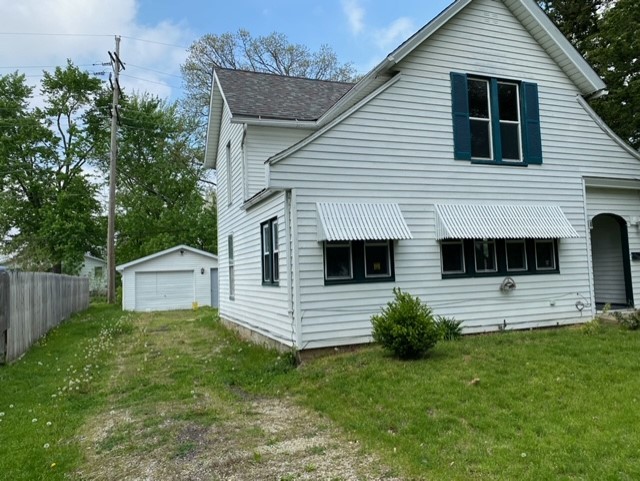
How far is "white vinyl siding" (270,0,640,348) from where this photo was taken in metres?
8.52

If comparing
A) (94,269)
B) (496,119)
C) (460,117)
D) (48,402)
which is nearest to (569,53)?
(496,119)

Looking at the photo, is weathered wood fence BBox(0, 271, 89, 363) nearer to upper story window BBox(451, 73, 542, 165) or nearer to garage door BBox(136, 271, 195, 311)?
garage door BBox(136, 271, 195, 311)

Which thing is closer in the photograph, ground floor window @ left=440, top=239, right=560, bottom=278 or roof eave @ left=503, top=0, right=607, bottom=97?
ground floor window @ left=440, top=239, right=560, bottom=278

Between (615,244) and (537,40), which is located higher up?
(537,40)

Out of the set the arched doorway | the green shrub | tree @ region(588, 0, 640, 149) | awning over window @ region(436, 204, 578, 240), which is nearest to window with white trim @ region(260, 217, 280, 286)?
the green shrub

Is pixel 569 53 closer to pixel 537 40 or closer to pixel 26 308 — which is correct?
pixel 537 40

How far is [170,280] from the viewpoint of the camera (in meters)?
24.9

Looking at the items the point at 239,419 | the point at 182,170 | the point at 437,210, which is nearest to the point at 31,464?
the point at 239,419

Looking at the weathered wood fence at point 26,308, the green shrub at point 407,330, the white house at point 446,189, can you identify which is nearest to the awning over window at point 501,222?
the white house at point 446,189

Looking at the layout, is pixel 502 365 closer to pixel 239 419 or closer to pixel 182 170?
pixel 239 419

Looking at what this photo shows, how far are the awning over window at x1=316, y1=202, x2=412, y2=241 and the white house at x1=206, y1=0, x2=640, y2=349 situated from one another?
0.03 m

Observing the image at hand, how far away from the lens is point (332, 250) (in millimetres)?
8656

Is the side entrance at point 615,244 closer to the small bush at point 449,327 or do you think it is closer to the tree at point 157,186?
the small bush at point 449,327

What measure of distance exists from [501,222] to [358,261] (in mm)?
3098
